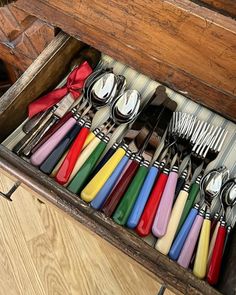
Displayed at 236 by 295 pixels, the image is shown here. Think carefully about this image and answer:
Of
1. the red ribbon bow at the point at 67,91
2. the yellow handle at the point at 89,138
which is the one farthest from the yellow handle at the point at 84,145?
the red ribbon bow at the point at 67,91

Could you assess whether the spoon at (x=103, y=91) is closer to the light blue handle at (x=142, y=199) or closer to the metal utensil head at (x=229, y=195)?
the light blue handle at (x=142, y=199)

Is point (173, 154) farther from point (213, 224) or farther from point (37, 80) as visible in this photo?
point (37, 80)

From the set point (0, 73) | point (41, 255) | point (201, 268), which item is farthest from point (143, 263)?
point (0, 73)

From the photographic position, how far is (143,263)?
69 cm

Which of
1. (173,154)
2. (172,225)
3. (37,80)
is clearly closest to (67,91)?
(37,80)

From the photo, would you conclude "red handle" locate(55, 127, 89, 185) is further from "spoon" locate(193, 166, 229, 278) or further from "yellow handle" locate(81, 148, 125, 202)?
"spoon" locate(193, 166, 229, 278)

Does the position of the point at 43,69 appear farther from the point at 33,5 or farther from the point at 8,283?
the point at 8,283

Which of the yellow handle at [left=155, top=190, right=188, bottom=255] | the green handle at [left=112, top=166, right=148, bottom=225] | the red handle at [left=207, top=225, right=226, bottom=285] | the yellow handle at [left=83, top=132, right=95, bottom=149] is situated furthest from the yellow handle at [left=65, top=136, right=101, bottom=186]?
the red handle at [left=207, top=225, right=226, bottom=285]

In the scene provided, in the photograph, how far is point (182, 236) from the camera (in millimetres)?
785

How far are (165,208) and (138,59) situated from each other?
0.33 meters

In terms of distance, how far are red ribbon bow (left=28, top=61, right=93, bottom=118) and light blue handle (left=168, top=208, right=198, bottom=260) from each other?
1.22 feet

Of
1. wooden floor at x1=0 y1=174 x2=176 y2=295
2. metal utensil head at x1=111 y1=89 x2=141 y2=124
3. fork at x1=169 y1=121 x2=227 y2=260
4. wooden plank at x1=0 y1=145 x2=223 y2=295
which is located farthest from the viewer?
wooden floor at x1=0 y1=174 x2=176 y2=295

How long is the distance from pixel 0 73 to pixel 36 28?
575 mm

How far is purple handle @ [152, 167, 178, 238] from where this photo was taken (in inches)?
30.6
